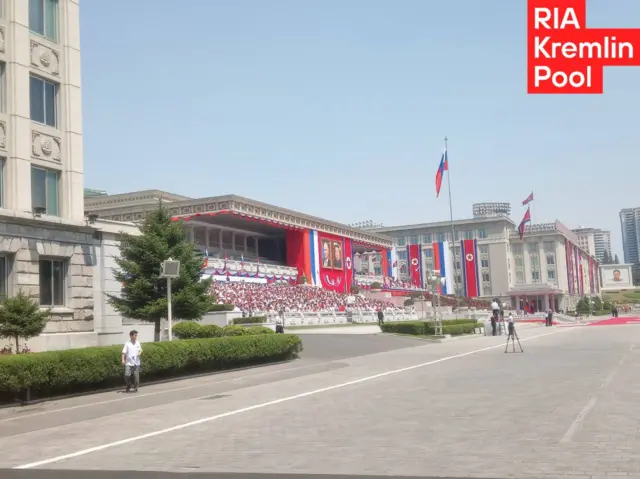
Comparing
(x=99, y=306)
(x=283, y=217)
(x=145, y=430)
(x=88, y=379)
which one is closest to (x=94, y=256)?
(x=99, y=306)

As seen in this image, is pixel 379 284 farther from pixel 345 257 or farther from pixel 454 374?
pixel 454 374

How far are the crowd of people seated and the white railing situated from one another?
2.65 meters

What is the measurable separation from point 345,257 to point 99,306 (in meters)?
69.5

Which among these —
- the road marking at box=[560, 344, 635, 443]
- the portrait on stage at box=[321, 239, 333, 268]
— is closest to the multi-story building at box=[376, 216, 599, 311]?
the portrait on stage at box=[321, 239, 333, 268]

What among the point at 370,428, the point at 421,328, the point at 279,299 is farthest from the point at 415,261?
the point at 370,428

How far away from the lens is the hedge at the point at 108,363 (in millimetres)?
17578

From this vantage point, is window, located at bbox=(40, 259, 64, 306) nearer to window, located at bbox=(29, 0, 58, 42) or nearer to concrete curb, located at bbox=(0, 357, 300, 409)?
concrete curb, located at bbox=(0, 357, 300, 409)

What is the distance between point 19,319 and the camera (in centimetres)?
2138

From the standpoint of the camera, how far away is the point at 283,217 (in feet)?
282

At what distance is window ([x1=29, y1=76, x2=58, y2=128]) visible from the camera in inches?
1102

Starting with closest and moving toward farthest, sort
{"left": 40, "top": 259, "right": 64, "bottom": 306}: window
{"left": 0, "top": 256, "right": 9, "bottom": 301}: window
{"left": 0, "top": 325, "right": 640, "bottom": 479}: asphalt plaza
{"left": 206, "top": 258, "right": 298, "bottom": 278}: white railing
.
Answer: {"left": 0, "top": 325, "right": 640, "bottom": 479}: asphalt plaza → {"left": 0, "top": 256, "right": 9, "bottom": 301}: window → {"left": 40, "top": 259, "right": 64, "bottom": 306}: window → {"left": 206, "top": 258, "right": 298, "bottom": 278}: white railing

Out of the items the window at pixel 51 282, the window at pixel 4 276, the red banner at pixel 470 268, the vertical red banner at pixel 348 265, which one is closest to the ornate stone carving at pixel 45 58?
the window at pixel 51 282

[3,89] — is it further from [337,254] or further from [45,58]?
[337,254]

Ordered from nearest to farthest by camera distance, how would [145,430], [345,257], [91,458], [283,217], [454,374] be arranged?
[91,458] < [145,430] < [454,374] < [283,217] < [345,257]
